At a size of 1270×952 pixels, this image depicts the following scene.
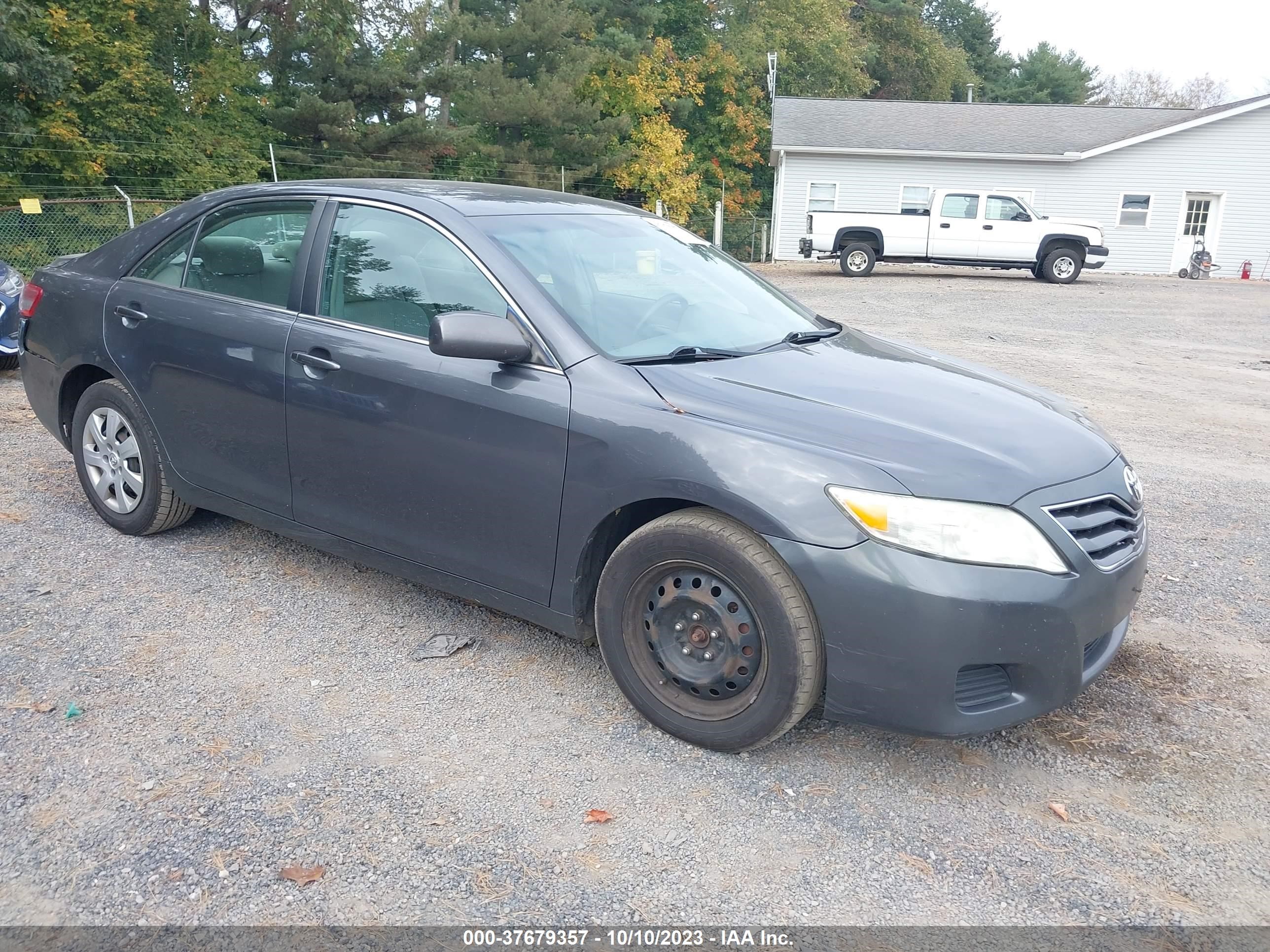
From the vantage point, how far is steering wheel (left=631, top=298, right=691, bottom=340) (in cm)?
362

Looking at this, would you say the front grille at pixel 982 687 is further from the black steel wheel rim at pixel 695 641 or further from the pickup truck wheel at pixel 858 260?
the pickup truck wheel at pixel 858 260

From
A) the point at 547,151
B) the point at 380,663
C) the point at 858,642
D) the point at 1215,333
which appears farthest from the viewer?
the point at 547,151

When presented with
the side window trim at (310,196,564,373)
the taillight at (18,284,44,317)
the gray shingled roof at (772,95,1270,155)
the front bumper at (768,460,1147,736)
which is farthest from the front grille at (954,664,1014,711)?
the gray shingled roof at (772,95,1270,155)

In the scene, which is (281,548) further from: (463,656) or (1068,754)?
(1068,754)

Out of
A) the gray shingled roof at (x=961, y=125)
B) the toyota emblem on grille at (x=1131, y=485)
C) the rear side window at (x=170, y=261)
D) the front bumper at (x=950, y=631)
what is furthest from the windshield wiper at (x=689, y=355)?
the gray shingled roof at (x=961, y=125)

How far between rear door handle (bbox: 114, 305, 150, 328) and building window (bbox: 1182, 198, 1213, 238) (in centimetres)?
3108

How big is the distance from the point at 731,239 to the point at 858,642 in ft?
102

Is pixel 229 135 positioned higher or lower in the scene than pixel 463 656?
higher

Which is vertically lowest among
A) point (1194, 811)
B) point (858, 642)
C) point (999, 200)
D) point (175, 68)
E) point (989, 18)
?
point (1194, 811)

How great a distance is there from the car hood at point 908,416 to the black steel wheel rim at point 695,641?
53 cm

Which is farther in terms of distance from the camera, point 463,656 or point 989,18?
point 989,18

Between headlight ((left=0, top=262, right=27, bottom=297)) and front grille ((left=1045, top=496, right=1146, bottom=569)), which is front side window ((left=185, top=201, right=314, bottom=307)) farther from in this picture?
headlight ((left=0, top=262, right=27, bottom=297))

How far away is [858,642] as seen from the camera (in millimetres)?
2840

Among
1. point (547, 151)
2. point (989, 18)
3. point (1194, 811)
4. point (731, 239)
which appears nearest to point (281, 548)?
point (1194, 811)
